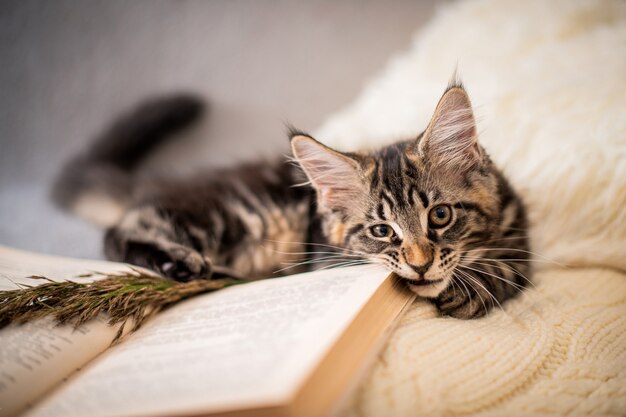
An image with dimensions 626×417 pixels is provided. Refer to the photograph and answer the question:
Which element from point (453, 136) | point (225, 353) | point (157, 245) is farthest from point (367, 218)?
point (157, 245)

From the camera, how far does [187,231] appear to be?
113 centimetres

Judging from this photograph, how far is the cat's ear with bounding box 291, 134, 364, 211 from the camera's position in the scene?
2.80 feet

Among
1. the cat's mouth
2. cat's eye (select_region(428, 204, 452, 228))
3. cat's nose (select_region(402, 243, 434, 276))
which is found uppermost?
cat's eye (select_region(428, 204, 452, 228))

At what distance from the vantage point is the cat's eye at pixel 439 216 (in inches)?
32.2

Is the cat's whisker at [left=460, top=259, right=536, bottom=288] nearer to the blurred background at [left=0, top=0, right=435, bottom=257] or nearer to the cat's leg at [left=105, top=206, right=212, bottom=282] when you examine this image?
the cat's leg at [left=105, top=206, right=212, bottom=282]

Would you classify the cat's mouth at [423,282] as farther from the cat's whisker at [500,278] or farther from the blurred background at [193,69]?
the blurred background at [193,69]

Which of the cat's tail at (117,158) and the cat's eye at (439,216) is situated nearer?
the cat's eye at (439,216)

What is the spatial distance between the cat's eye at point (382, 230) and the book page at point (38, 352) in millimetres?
532

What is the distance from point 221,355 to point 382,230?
1.40 ft

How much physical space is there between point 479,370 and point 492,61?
3.29 feet

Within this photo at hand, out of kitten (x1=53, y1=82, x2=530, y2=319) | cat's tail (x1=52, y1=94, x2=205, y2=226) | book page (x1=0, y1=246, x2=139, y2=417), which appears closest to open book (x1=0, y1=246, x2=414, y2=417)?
book page (x1=0, y1=246, x2=139, y2=417)

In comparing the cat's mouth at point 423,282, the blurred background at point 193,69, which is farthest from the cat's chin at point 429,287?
the blurred background at point 193,69

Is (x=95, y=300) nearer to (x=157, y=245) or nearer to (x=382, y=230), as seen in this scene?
(x=157, y=245)

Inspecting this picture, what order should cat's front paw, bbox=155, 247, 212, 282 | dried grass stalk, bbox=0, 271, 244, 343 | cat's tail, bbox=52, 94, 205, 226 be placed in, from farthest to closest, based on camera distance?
cat's tail, bbox=52, 94, 205, 226, cat's front paw, bbox=155, 247, 212, 282, dried grass stalk, bbox=0, 271, 244, 343
